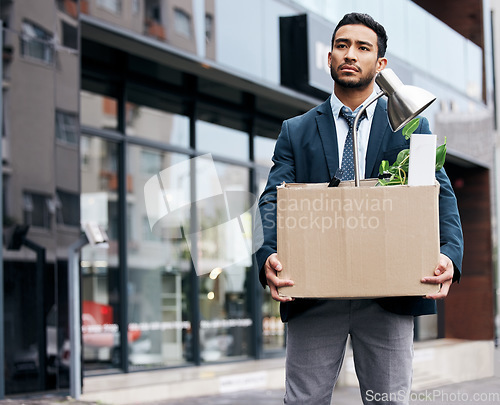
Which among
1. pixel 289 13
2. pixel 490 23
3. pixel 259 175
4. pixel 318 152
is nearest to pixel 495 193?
pixel 490 23

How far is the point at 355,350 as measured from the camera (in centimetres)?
263

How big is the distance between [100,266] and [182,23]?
289 cm

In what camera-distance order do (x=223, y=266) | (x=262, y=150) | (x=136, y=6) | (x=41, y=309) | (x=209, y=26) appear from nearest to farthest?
1. (x=41, y=309)
2. (x=136, y=6)
3. (x=209, y=26)
4. (x=223, y=266)
5. (x=262, y=150)

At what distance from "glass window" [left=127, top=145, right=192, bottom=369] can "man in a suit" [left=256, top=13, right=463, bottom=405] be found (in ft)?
23.9

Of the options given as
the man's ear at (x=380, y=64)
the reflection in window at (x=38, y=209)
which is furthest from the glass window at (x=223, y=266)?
the man's ear at (x=380, y=64)

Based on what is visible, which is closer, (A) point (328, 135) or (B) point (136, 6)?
(A) point (328, 135)

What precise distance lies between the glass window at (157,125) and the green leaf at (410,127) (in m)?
7.58

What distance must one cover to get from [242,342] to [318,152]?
9086mm

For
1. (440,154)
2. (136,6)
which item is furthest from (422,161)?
(136,6)

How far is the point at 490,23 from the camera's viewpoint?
1795 cm

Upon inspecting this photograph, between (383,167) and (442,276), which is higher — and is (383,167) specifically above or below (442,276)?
above

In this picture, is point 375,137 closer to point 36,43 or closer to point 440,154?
point 440,154

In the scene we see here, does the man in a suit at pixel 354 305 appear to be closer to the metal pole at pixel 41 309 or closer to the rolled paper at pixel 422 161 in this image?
the rolled paper at pixel 422 161

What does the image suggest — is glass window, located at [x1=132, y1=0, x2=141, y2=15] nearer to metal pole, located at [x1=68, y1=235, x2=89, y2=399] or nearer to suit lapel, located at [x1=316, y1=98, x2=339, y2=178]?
metal pole, located at [x1=68, y1=235, x2=89, y2=399]
